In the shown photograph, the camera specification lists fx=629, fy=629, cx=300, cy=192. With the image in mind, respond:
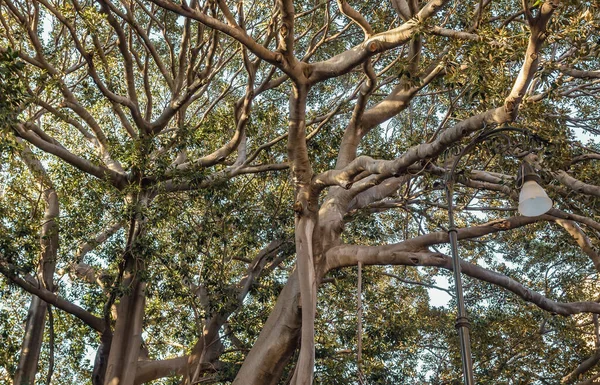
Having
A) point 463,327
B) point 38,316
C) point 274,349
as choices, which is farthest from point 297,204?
point 38,316

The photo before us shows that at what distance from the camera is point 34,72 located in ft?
32.9

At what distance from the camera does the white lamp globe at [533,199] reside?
4137 mm

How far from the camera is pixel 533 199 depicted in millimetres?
4164

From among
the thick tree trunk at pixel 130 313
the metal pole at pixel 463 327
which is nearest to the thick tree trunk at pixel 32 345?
the thick tree trunk at pixel 130 313

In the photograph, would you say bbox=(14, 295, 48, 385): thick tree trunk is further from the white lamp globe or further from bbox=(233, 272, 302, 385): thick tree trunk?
the white lamp globe

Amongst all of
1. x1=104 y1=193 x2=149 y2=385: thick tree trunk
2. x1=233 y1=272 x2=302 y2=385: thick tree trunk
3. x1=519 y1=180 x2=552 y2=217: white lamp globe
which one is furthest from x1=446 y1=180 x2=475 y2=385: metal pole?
x1=104 y1=193 x2=149 y2=385: thick tree trunk

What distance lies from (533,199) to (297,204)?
2.92m

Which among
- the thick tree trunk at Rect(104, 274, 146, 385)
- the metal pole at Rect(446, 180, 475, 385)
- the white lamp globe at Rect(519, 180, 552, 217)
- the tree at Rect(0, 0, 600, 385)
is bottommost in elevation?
the metal pole at Rect(446, 180, 475, 385)

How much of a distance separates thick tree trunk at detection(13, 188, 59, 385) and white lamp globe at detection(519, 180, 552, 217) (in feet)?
19.2

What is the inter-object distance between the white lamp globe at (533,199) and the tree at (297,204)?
2.38ft

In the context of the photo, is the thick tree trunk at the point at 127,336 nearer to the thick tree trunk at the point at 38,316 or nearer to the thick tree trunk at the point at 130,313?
the thick tree trunk at the point at 130,313

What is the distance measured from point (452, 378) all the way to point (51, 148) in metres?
6.69

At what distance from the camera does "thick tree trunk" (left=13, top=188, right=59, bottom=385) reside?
8.09 metres

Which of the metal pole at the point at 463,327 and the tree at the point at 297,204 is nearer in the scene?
the metal pole at the point at 463,327
